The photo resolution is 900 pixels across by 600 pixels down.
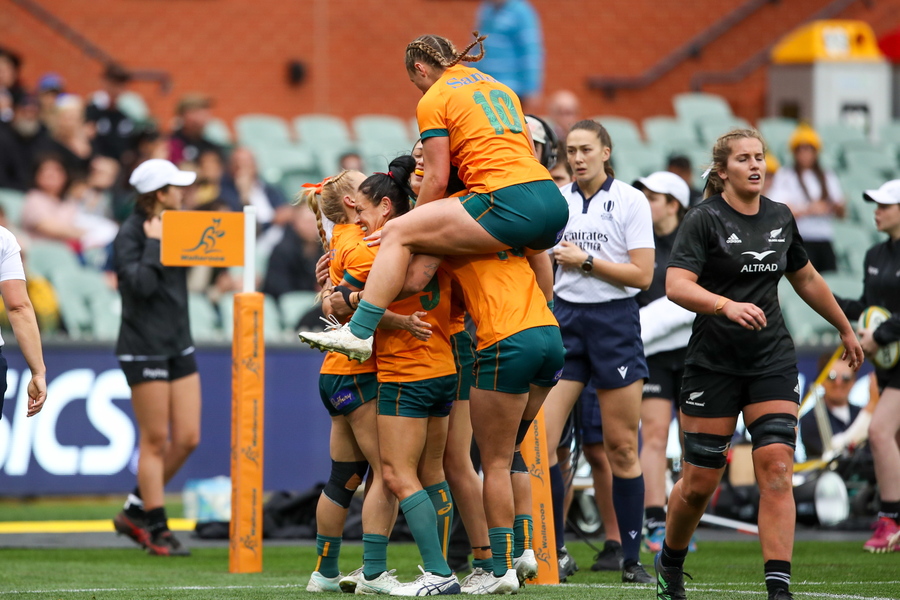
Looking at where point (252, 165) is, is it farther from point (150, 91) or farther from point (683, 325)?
point (683, 325)

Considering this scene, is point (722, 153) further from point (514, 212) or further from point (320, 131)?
point (320, 131)

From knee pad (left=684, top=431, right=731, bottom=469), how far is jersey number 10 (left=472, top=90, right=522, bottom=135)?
146 cm

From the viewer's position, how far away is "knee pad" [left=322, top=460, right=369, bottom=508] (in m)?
5.99

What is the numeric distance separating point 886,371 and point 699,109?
1105cm

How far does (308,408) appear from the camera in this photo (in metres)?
11.3

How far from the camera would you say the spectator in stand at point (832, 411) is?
33.2ft

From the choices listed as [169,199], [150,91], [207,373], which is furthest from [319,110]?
[169,199]

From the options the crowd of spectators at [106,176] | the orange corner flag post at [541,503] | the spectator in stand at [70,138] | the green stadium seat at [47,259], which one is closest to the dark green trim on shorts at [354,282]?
the orange corner flag post at [541,503]

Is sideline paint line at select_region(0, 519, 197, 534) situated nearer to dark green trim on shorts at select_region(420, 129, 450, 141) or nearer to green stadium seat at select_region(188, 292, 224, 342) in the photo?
green stadium seat at select_region(188, 292, 224, 342)

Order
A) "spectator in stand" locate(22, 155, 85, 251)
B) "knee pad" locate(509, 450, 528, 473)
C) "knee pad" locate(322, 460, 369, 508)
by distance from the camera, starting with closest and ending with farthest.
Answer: "knee pad" locate(509, 450, 528, 473)
"knee pad" locate(322, 460, 369, 508)
"spectator in stand" locate(22, 155, 85, 251)

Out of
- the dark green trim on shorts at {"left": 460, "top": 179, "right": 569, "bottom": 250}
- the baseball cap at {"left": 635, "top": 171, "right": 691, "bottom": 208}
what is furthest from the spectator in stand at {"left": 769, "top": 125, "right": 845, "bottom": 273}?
the dark green trim on shorts at {"left": 460, "top": 179, "right": 569, "bottom": 250}

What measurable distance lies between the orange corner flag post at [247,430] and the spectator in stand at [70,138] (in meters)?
7.48

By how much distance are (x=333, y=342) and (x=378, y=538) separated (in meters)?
0.95

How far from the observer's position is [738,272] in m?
5.29
